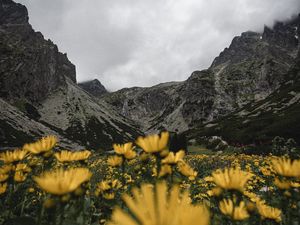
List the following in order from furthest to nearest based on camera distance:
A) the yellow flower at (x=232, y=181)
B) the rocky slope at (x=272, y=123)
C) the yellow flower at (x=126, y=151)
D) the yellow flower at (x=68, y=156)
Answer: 1. the rocky slope at (x=272, y=123)
2. the yellow flower at (x=126, y=151)
3. the yellow flower at (x=68, y=156)
4. the yellow flower at (x=232, y=181)

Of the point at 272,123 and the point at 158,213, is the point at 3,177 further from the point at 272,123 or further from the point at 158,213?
the point at 272,123

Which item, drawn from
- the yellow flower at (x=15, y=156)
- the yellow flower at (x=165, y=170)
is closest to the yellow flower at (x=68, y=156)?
the yellow flower at (x=15, y=156)

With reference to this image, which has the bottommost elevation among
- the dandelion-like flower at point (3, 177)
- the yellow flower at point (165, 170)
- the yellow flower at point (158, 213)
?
the yellow flower at point (158, 213)

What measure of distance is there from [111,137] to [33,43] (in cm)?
6888

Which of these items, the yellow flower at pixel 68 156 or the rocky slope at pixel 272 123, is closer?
the yellow flower at pixel 68 156

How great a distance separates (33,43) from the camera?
583 feet

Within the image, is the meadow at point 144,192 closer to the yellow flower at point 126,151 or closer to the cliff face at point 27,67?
the yellow flower at point 126,151

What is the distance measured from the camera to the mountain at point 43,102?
13350 centimetres

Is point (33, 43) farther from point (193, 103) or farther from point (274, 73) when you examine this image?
point (274, 73)

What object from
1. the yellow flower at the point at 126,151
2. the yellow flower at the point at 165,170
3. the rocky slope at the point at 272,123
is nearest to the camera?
the yellow flower at the point at 165,170

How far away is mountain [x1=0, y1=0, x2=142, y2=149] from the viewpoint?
438ft

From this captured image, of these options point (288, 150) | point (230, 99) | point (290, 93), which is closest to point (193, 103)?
point (230, 99)

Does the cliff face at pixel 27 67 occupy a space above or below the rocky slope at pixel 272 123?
above

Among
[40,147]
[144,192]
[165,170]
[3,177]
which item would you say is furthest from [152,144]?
[3,177]
